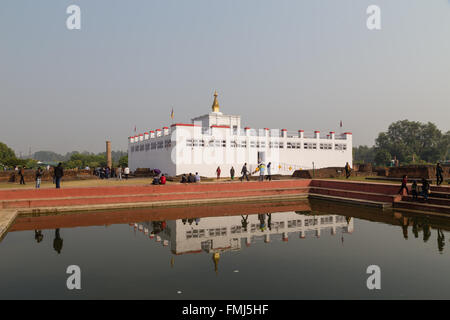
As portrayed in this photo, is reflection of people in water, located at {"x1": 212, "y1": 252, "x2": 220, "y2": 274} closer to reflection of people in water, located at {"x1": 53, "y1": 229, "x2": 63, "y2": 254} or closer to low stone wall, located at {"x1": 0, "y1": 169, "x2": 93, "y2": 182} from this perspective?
reflection of people in water, located at {"x1": 53, "y1": 229, "x2": 63, "y2": 254}

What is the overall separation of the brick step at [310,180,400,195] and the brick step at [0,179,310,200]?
203 centimetres

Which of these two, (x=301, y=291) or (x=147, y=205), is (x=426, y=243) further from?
(x=147, y=205)

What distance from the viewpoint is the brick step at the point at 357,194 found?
61.4ft

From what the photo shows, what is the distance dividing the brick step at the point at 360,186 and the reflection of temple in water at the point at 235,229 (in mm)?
4751

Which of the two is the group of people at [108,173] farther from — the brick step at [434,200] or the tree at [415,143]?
the tree at [415,143]

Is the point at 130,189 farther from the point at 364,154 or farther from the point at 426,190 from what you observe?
the point at 364,154

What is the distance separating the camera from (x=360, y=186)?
21328 millimetres

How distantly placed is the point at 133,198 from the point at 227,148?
46.5 ft

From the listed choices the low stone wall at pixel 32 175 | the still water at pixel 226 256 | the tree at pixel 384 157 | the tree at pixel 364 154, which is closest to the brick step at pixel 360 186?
the still water at pixel 226 256

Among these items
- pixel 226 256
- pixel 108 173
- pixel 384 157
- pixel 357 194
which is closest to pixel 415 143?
pixel 384 157

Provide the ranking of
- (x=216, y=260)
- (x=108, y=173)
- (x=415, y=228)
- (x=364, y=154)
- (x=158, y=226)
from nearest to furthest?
(x=216, y=260)
(x=415, y=228)
(x=158, y=226)
(x=108, y=173)
(x=364, y=154)

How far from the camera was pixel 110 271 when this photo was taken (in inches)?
331

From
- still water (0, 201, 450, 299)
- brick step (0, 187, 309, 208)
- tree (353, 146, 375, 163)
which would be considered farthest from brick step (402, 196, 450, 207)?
tree (353, 146, 375, 163)
